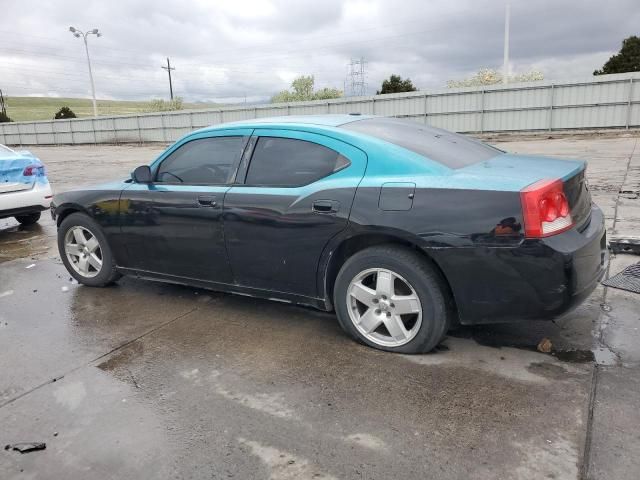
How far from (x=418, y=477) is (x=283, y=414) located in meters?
0.80

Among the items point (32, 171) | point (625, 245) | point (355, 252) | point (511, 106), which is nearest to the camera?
point (355, 252)

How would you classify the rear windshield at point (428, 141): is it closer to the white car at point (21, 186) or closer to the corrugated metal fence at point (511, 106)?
the white car at point (21, 186)

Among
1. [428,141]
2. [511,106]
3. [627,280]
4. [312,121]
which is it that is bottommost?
[627,280]

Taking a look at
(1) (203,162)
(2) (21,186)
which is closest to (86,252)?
(1) (203,162)

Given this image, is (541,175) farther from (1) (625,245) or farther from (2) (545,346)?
(1) (625,245)

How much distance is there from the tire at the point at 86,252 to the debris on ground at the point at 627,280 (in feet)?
13.6

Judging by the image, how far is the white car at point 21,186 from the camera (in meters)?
7.04

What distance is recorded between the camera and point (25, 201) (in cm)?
723

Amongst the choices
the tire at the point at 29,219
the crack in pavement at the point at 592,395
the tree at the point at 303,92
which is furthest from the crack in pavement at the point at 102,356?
the tree at the point at 303,92

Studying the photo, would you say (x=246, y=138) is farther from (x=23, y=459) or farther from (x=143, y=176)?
(x=23, y=459)

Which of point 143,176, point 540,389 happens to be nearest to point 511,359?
point 540,389

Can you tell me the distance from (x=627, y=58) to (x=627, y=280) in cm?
3557

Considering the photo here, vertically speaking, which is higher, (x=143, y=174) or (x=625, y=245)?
(x=143, y=174)

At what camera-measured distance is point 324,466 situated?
231 cm
